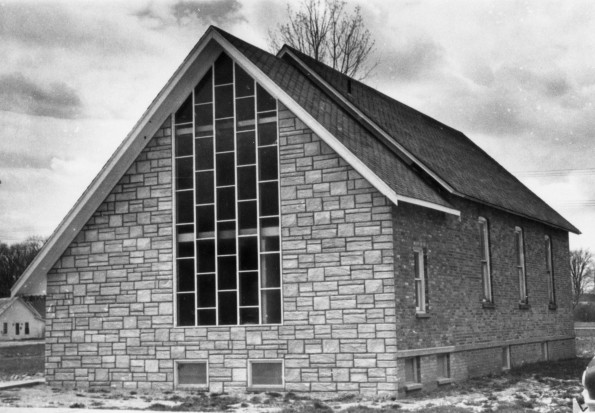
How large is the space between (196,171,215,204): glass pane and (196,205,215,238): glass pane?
0.16 m

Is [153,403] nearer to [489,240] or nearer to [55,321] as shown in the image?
[55,321]

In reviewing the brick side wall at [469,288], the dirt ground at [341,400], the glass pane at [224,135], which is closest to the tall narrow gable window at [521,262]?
the brick side wall at [469,288]

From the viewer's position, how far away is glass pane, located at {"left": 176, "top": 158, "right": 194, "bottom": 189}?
21.1 meters

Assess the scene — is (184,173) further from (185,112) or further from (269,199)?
(269,199)

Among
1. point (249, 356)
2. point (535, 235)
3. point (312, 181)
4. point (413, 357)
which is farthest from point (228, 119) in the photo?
point (535, 235)

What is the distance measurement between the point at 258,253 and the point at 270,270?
0.48 meters

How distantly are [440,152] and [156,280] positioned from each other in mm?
9771

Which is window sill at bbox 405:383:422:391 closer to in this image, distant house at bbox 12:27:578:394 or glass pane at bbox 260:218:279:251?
distant house at bbox 12:27:578:394

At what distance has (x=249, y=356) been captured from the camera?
782 inches

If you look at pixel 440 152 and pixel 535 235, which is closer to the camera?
pixel 440 152

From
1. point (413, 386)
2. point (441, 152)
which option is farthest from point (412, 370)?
point (441, 152)

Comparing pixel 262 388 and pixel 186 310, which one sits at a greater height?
pixel 186 310

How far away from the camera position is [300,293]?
19531 millimetres

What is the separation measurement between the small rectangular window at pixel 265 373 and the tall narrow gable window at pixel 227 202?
0.91 meters
